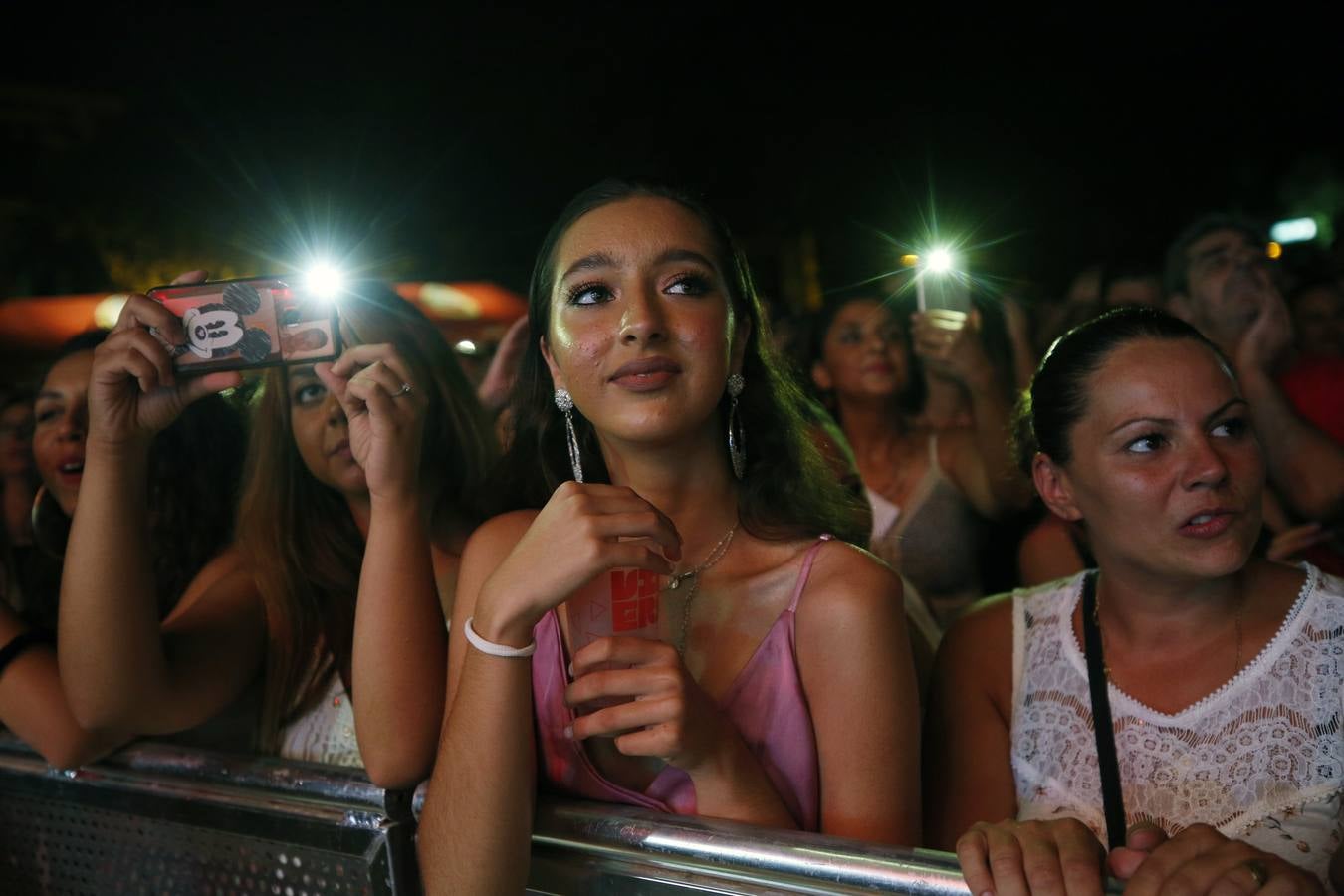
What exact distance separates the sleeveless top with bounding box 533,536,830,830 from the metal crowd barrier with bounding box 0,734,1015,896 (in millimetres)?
92

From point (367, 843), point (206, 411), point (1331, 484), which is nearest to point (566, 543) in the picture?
point (367, 843)

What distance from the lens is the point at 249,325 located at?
5.70 ft

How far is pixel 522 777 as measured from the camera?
4.80 feet

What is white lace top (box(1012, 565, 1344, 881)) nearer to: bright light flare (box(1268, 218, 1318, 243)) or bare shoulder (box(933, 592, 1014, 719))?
bare shoulder (box(933, 592, 1014, 719))

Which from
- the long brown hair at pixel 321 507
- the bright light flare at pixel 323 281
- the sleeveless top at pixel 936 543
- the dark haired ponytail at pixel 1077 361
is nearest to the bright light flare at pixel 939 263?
the sleeveless top at pixel 936 543

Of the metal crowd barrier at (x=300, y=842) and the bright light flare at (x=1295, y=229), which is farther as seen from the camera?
the bright light flare at (x=1295, y=229)

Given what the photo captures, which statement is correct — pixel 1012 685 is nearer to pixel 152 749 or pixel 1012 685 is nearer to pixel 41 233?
pixel 152 749

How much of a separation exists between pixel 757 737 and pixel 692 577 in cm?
30

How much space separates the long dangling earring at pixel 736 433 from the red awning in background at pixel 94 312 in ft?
24.9

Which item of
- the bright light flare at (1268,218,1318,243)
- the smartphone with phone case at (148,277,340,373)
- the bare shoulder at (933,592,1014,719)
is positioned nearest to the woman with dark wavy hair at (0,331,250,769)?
the smartphone with phone case at (148,277,340,373)

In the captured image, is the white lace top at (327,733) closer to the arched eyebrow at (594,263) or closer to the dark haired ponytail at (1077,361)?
the arched eyebrow at (594,263)

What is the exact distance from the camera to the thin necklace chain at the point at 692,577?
1.75 m

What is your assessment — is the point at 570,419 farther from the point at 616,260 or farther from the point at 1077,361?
the point at 1077,361

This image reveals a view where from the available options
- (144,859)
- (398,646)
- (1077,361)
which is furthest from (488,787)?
(1077,361)
